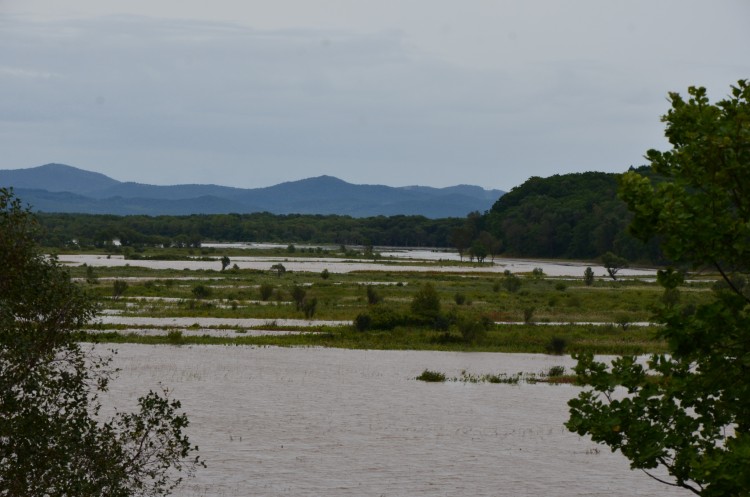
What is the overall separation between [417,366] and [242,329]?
571 inches

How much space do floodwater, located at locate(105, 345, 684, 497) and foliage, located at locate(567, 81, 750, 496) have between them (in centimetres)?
1207

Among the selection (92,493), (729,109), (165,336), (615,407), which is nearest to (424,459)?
(92,493)

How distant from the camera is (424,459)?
2556 centimetres

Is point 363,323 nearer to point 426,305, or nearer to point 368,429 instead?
point 426,305

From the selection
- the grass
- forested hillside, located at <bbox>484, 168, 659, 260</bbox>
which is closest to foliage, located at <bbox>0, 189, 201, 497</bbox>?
the grass

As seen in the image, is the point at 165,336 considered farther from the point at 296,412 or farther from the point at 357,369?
the point at 296,412

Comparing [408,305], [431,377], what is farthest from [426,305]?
[431,377]

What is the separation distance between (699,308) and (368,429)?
19887 mm

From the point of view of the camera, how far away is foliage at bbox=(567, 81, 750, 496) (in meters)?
9.74

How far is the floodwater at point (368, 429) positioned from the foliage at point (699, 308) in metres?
12.1

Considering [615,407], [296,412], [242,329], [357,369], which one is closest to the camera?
[615,407]

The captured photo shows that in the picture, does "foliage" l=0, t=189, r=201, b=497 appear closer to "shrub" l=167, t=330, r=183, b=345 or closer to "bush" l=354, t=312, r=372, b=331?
"shrub" l=167, t=330, r=183, b=345

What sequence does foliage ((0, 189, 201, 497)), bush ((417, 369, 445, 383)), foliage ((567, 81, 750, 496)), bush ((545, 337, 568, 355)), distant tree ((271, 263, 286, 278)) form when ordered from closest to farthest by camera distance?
1. foliage ((567, 81, 750, 496))
2. foliage ((0, 189, 201, 497))
3. bush ((417, 369, 445, 383))
4. bush ((545, 337, 568, 355))
5. distant tree ((271, 263, 286, 278))

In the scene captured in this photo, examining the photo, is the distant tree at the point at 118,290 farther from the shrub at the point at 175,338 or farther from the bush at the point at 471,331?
the bush at the point at 471,331
